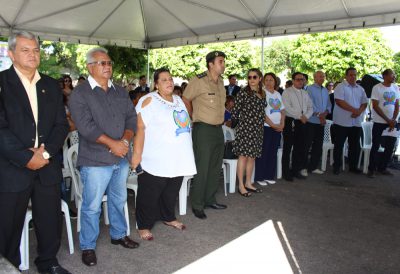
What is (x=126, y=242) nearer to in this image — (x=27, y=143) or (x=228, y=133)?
(x=27, y=143)

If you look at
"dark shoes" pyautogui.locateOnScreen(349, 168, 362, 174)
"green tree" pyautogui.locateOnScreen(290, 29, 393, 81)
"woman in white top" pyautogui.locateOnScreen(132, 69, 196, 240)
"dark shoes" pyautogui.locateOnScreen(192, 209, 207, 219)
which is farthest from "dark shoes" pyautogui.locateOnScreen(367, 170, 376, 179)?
"green tree" pyautogui.locateOnScreen(290, 29, 393, 81)

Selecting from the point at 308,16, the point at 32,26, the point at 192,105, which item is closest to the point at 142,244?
the point at 192,105

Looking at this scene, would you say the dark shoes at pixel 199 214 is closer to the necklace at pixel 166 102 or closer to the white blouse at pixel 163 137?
the white blouse at pixel 163 137

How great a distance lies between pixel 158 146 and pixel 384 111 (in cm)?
457

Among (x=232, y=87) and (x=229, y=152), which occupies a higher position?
(x=232, y=87)

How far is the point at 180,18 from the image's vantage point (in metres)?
8.84

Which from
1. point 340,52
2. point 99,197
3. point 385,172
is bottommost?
point 385,172

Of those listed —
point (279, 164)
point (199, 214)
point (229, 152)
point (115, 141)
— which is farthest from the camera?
point (279, 164)

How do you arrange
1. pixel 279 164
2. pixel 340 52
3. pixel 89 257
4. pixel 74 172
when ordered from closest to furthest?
1. pixel 89 257
2. pixel 74 172
3. pixel 279 164
4. pixel 340 52

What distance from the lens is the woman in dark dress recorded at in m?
4.69

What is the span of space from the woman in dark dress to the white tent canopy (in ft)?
9.49

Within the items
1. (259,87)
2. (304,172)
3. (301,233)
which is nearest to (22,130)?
(301,233)

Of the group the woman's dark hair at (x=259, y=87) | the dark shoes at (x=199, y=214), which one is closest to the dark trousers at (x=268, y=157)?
the woman's dark hair at (x=259, y=87)

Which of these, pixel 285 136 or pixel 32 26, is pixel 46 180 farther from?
pixel 32 26
